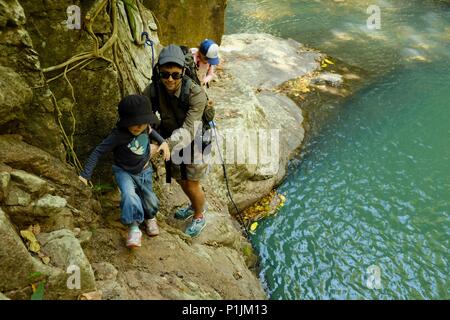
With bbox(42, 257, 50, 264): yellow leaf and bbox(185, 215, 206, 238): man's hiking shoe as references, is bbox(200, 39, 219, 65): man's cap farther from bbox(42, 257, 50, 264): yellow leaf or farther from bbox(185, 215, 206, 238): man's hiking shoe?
bbox(42, 257, 50, 264): yellow leaf

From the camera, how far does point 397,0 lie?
25.6 meters

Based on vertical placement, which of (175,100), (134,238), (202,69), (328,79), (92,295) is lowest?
(328,79)

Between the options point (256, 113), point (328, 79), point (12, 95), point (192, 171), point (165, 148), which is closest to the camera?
point (12, 95)

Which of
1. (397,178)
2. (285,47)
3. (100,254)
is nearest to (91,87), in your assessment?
(100,254)

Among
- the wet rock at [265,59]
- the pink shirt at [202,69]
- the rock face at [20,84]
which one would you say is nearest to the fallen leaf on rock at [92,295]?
the rock face at [20,84]

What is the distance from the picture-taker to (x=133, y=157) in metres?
4.89

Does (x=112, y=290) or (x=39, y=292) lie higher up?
(x=39, y=292)

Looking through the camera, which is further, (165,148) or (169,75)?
(165,148)

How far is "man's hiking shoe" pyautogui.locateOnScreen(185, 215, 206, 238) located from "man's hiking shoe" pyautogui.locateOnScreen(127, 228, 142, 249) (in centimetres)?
152

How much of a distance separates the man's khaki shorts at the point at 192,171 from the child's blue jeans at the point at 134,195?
0.67m

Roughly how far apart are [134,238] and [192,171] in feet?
4.25

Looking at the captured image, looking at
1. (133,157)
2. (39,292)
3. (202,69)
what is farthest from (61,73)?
(202,69)

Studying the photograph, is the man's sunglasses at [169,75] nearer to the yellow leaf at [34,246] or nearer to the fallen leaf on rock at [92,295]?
the yellow leaf at [34,246]

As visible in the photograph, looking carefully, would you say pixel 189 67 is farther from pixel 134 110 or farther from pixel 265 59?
pixel 265 59
